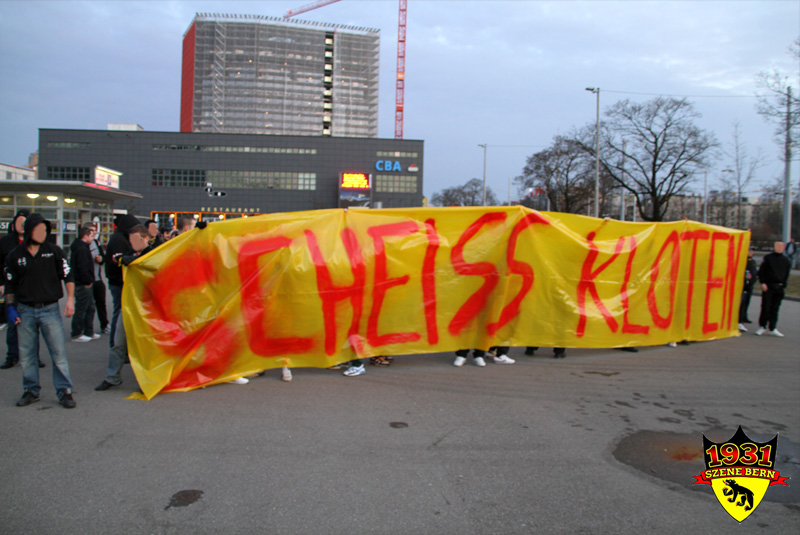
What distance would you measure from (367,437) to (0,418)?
3336 mm

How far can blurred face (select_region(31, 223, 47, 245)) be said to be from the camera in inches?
195

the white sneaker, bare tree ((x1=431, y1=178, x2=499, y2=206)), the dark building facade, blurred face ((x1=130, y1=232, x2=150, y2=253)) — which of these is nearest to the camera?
blurred face ((x1=130, y1=232, x2=150, y2=253))

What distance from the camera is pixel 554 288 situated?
730 cm

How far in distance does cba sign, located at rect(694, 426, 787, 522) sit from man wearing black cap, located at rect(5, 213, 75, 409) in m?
5.33

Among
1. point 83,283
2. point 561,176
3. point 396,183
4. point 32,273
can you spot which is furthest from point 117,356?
point 396,183

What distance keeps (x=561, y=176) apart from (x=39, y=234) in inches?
2035

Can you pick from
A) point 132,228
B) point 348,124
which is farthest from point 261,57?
point 132,228

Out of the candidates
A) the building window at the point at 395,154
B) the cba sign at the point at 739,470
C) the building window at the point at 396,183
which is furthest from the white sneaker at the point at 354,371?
the building window at the point at 395,154

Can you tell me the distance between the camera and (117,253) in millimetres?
6676

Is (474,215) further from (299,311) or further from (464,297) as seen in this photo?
(299,311)

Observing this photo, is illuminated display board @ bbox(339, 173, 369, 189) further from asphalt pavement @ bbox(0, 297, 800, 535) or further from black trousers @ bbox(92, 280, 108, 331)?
asphalt pavement @ bbox(0, 297, 800, 535)

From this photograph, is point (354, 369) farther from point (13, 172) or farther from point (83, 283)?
point (13, 172)

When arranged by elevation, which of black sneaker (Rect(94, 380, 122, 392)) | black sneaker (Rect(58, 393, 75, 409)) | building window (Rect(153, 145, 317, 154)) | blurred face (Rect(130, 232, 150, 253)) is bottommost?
black sneaker (Rect(94, 380, 122, 392))

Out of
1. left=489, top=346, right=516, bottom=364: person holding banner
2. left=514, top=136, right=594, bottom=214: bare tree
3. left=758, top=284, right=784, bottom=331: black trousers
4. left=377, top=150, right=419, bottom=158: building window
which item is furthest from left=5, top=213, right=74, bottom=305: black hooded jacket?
left=377, top=150, right=419, bottom=158: building window
